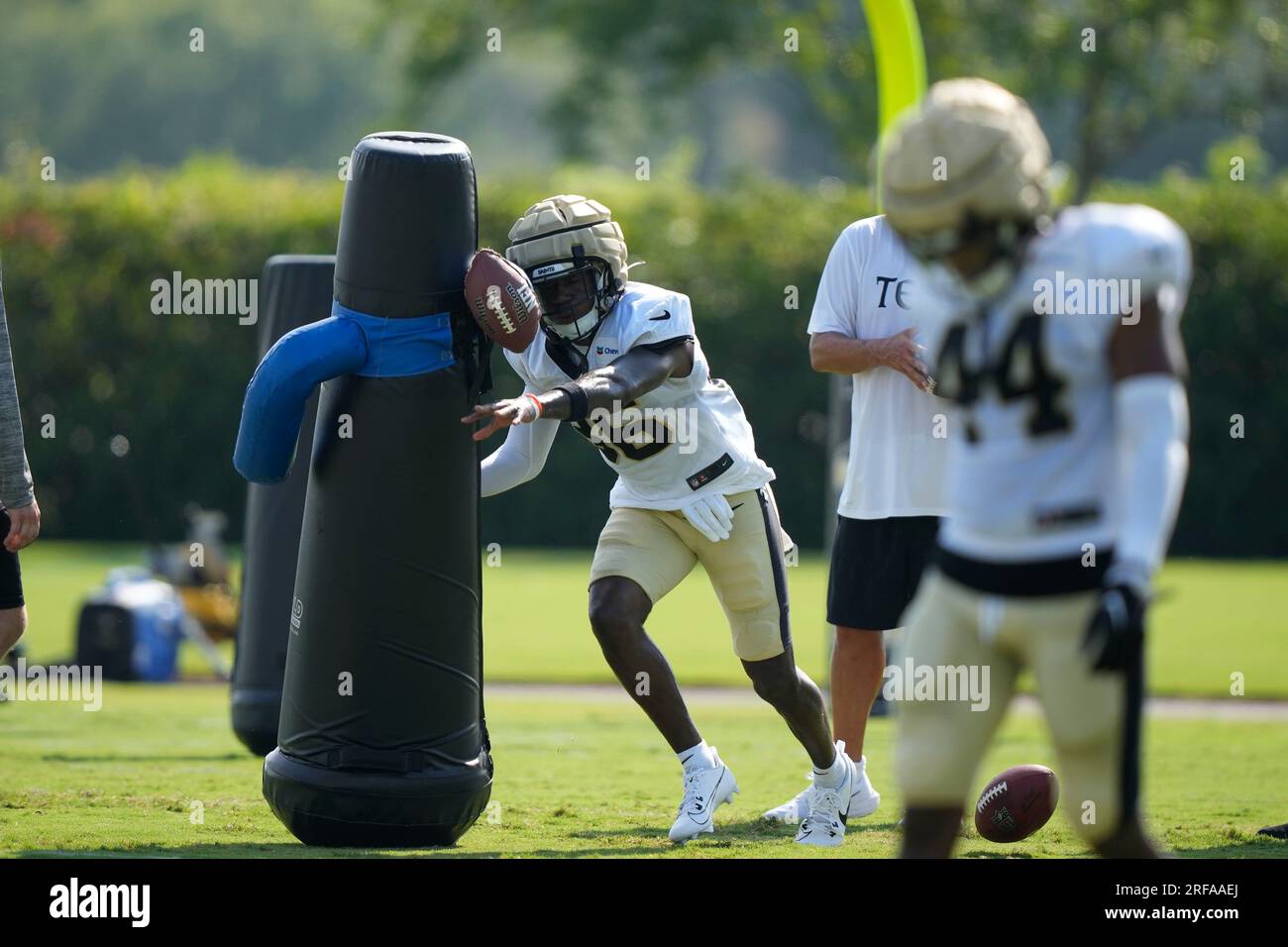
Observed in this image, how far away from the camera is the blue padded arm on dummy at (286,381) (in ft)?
17.0

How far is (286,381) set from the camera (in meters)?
5.18

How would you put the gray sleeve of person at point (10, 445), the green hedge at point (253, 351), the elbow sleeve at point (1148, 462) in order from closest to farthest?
the elbow sleeve at point (1148, 462)
the gray sleeve of person at point (10, 445)
the green hedge at point (253, 351)

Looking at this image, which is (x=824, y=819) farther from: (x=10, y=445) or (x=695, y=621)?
(x=695, y=621)

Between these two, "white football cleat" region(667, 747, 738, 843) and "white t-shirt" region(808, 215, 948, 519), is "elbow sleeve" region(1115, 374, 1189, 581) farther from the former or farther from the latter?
"white t-shirt" region(808, 215, 948, 519)

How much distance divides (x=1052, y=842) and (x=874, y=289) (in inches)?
72.3

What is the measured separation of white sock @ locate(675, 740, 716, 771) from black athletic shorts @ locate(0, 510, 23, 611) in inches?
80.1

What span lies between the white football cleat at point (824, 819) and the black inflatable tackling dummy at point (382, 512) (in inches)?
40.4

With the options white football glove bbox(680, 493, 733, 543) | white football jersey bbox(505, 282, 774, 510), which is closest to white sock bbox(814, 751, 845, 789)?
white football glove bbox(680, 493, 733, 543)

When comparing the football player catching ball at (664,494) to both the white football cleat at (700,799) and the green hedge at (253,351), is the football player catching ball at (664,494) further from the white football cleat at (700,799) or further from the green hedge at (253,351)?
the green hedge at (253,351)

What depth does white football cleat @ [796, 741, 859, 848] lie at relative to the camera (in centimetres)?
559

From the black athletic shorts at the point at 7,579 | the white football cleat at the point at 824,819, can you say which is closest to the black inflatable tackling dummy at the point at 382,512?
the black athletic shorts at the point at 7,579

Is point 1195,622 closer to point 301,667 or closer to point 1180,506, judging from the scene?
point 1180,506

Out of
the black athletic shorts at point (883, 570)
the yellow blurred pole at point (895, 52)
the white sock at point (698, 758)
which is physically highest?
the yellow blurred pole at point (895, 52)
